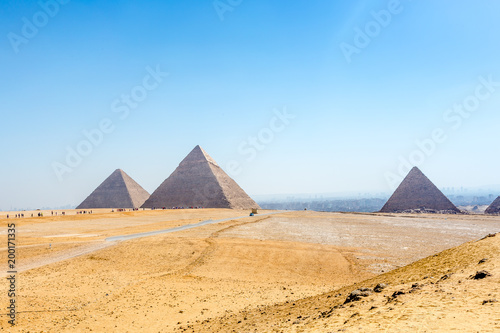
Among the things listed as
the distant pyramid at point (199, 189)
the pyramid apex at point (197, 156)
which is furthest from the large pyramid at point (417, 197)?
the pyramid apex at point (197, 156)

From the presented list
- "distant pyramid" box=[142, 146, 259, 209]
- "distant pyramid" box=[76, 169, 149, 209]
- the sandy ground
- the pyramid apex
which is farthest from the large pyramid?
"distant pyramid" box=[76, 169, 149, 209]

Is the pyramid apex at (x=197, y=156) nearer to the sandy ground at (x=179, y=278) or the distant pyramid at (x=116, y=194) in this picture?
the distant pyramid at (x=116, y=194)

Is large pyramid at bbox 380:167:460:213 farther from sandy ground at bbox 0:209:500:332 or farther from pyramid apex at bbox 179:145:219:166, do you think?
sandy ground at bbox 0:209:500:332

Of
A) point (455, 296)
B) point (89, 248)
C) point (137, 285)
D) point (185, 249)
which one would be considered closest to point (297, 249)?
point (185, 249)

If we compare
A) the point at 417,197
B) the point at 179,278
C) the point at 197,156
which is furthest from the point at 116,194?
the point at 179,278

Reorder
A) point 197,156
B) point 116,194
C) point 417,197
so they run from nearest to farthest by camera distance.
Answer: point 417,197
point 116,194
point 197,156

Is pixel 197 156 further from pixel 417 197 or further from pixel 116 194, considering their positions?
pixel 417 197
